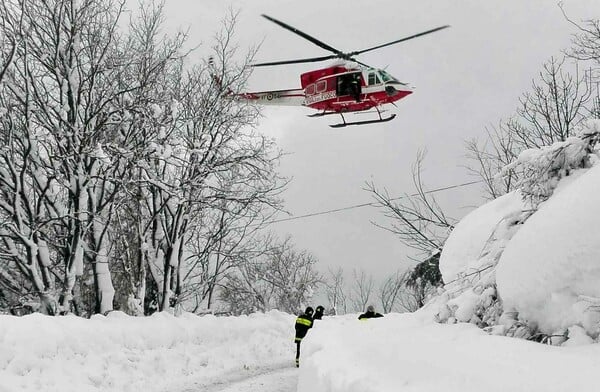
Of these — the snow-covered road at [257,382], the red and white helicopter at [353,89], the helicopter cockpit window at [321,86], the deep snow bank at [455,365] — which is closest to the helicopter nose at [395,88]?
the red and white helicopter at [353,89]

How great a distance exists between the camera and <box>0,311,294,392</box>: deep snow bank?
917cm

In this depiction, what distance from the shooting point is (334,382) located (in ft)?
15.3

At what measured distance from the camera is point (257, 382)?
Result: 11.4 metres

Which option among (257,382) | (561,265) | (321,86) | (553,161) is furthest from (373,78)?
(561,265)

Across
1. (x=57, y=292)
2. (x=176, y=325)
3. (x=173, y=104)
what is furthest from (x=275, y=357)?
(x=173, y=104)

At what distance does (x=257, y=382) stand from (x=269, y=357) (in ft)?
16.5

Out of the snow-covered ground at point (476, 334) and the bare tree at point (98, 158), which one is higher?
the bare tree at point (98, 158)

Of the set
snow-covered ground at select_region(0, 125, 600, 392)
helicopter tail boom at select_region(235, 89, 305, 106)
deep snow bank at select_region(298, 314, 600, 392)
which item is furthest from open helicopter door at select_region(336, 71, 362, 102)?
deep snow bank at select_region(298, 314, 600, 392)

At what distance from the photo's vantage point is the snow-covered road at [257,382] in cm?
1065

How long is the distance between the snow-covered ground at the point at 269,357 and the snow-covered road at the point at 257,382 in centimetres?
2

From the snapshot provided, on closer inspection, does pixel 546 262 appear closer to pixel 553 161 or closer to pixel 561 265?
pixel 561 265

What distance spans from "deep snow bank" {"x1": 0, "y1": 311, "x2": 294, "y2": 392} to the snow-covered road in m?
0.33

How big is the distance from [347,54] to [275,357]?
32.7 ft

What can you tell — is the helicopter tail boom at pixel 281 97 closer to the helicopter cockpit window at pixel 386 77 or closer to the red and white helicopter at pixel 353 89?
the red and white helicopter at pixel 353 89
